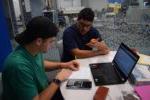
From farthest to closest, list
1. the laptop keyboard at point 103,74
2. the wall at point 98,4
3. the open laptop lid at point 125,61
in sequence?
the wall at point 98,4 < the laptop keyboard at point 103,74 < the open laptop lid at point 125,61

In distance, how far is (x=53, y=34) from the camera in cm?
139

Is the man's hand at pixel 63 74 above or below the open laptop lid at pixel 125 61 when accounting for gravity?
below

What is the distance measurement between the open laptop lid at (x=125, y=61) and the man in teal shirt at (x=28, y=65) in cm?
50

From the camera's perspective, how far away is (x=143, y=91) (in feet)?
4.67

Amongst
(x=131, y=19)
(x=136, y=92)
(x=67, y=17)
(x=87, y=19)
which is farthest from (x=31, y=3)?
(x=136, y=92)

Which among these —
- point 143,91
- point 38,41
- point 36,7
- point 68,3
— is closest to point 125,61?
point 143,91

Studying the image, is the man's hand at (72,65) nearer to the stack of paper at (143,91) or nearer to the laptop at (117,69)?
the laptop at (117,69)

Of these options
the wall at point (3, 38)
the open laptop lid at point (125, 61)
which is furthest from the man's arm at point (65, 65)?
the wall at point (3, 38)

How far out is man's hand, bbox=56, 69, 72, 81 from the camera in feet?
5.30

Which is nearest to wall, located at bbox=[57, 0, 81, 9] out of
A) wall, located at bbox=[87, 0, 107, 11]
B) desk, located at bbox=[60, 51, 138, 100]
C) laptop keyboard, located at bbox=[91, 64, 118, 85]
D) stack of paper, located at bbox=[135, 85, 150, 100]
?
wall, located at bbox=[87, 0, 107, 11]

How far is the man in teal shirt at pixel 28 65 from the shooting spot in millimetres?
1280

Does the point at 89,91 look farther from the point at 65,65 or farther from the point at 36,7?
the point at 36,7

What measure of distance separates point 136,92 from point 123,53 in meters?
0.44

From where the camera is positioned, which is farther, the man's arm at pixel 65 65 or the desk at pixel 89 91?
the man's arm at pixel 65 65
